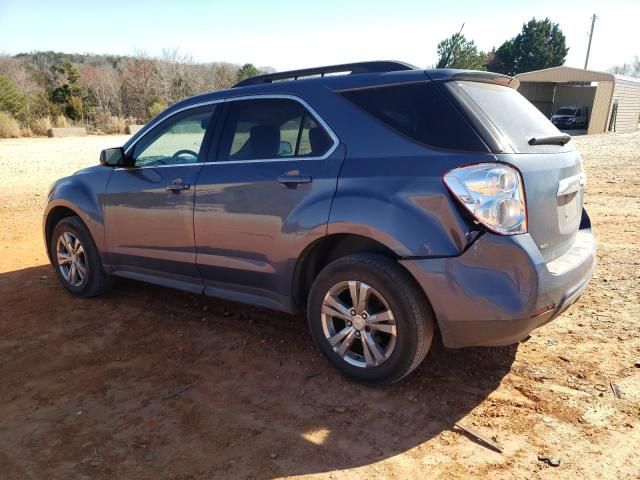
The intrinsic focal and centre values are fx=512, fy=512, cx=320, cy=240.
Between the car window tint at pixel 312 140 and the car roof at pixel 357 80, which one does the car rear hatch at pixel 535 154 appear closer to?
the car roof at pixel 357 80

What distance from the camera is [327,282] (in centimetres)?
318

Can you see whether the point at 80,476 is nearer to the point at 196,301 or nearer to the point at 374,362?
the point at 374,362

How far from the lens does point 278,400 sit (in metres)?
3.10

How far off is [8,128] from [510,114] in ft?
80.8

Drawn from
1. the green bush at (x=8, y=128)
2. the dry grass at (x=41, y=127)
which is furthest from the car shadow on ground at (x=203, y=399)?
the dry grass at (x=41, y=127)

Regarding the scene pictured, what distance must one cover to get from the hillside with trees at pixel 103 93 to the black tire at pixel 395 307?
2407 centimetres

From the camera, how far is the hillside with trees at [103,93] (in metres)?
26.2

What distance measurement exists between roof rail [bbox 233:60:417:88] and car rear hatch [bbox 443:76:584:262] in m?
0.53

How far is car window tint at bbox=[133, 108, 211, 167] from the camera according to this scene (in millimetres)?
3959

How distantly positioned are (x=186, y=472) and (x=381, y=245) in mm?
1609

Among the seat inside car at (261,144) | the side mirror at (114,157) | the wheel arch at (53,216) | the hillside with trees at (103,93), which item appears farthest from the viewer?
the hillside with trees at (103,93)

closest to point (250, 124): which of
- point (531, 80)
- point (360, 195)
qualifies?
point (360, 195)

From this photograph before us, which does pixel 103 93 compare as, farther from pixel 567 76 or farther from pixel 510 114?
pixel 510 114

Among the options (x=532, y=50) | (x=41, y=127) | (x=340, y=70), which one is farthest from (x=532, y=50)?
(x=340, y=70)
